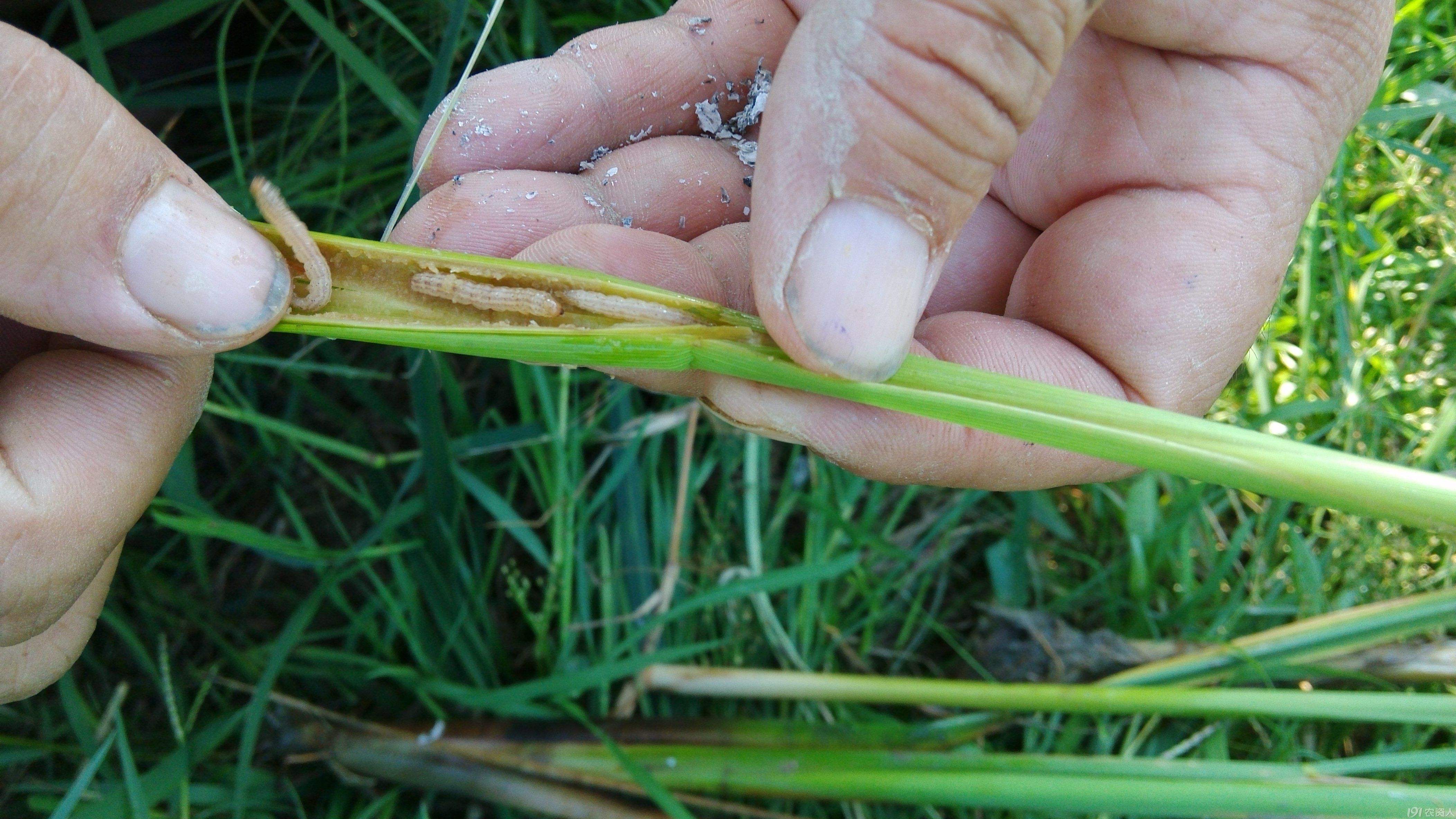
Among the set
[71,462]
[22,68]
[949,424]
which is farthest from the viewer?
[949,424]

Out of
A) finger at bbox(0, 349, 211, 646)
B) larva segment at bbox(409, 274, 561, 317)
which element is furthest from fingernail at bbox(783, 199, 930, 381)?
finger at bbox(0, 349, 211, 646)

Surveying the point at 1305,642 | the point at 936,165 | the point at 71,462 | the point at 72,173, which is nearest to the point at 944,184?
the point at 936,165

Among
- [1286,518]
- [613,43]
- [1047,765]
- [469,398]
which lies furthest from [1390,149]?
[469,398]

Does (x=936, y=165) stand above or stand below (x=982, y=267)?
above

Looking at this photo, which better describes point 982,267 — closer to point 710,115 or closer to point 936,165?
point 710,115

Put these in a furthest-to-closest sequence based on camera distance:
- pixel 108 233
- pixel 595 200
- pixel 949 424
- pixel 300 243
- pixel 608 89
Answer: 1. pixel 608 89
2. pixel 595 200
3. pixel 949 424
4. pixel 300 243
5. pixel 108 233

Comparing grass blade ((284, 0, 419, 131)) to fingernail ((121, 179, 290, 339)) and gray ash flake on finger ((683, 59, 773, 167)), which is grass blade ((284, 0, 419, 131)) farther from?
fingernail ((121, 179, 290, 339))
